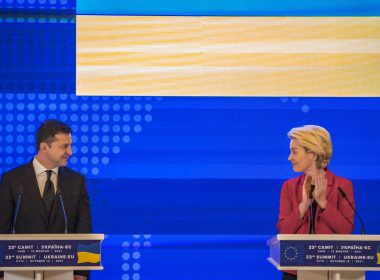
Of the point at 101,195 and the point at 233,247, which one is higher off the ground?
the point at 101,195

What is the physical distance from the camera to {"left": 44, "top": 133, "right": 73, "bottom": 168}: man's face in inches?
191

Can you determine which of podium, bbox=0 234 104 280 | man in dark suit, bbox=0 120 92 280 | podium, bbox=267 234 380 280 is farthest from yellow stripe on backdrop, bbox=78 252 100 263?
podium, bbox=267 234 380 280

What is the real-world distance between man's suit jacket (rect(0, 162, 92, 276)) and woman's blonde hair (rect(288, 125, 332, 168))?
4.70 feet

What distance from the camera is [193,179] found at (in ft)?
20.3

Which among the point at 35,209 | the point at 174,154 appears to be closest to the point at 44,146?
the point at 35,209

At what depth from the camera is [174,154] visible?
20.3 ft

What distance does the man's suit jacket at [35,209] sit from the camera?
4.68 meters

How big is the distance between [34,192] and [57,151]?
1.03ft

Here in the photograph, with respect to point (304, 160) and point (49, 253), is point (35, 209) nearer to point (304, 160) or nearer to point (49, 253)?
point (49, 253)

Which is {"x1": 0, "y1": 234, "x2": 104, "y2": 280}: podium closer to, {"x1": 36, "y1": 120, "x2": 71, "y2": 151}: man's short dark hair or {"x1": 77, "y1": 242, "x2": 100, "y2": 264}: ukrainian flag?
{"x1": 77, "y1": 242, "x2": 100, "y2": 264}: ukrainian flag

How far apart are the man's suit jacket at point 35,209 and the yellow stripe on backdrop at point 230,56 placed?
5.23ft

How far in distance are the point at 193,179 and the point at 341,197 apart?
182 cm

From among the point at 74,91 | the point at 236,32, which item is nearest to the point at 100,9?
the point at 74,91

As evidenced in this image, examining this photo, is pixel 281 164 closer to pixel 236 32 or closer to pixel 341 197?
pixel 236 32
